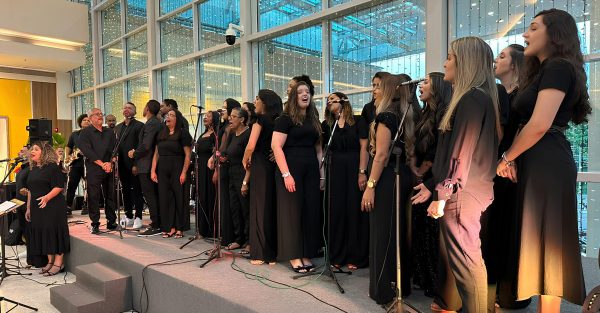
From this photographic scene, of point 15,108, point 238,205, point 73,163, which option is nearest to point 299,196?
point 238,205

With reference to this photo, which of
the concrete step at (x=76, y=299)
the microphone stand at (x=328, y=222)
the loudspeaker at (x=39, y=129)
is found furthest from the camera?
the loudspeaker at (x=39, y=129)

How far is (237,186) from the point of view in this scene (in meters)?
4.06

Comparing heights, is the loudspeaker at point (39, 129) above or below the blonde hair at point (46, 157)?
above

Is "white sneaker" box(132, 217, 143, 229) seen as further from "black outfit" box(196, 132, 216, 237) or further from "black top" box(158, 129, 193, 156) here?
"black top" box(158, 129, 193, 156)

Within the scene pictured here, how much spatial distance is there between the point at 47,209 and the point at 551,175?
4.75 m

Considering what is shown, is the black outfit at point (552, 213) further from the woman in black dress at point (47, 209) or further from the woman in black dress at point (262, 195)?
the woman in black dress at point (47, 209)

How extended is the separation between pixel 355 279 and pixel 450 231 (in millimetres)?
1286

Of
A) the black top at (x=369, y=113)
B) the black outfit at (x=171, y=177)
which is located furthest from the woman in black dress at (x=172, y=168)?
the black top at (x=369, y=113)

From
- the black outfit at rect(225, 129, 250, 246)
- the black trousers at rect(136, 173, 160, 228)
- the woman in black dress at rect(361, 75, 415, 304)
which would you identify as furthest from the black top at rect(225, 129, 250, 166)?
the woman in black dress at rect(361, 75, 415, 304)

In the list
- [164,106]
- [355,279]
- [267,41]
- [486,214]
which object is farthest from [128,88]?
[486,214]

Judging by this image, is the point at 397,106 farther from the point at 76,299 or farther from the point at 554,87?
the point at 76,299

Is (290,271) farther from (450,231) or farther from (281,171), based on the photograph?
(450,231)

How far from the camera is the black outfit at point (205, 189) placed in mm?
4594

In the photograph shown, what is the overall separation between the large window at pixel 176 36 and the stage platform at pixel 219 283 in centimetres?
521
